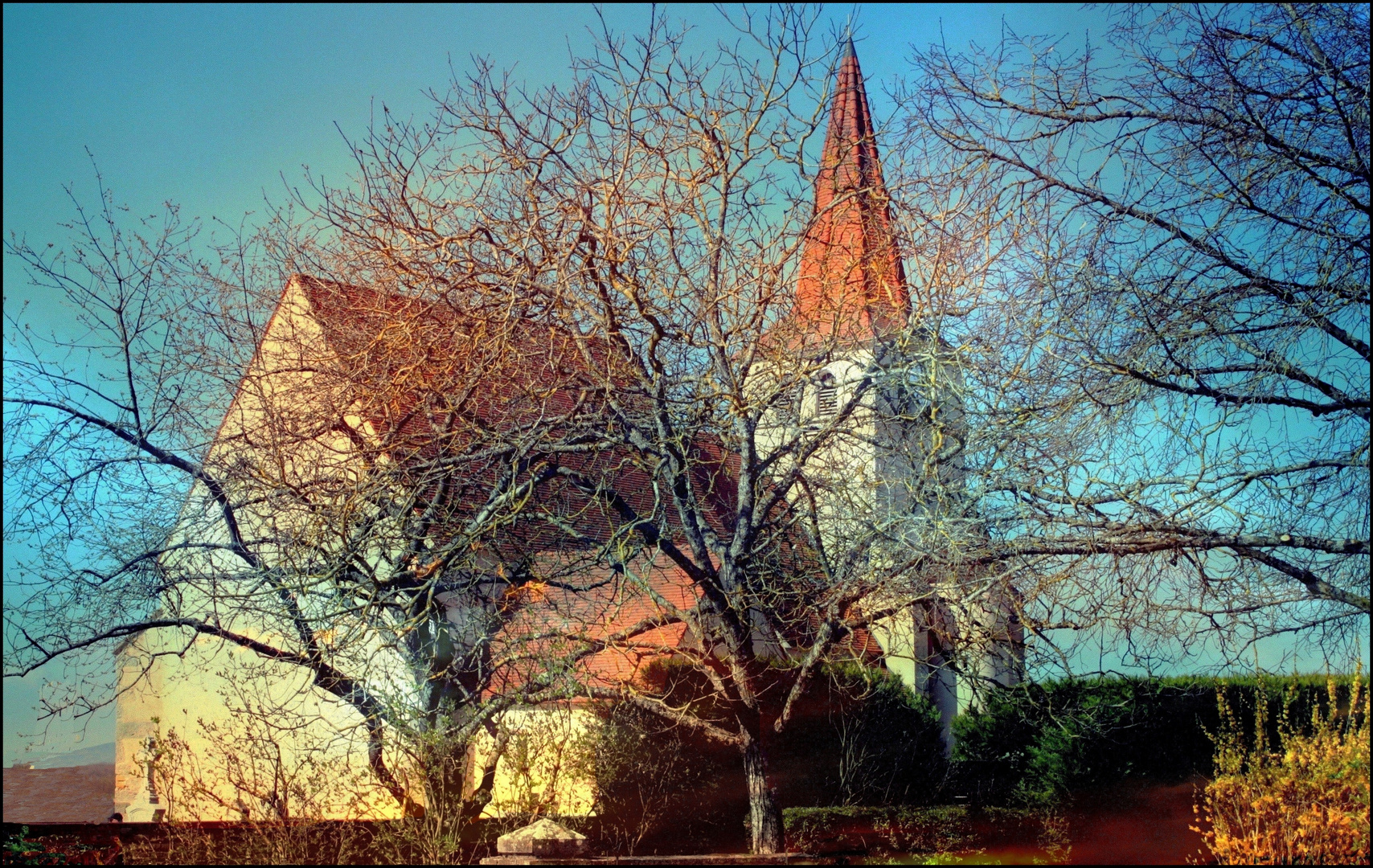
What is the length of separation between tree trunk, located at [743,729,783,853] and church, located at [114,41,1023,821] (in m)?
0.87

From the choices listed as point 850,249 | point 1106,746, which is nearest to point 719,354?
point 850,249

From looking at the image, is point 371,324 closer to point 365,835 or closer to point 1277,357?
point 365,835

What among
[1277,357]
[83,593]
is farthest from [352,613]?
[1277,357]

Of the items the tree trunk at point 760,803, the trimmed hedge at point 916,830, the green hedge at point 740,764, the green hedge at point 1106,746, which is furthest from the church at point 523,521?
the green hedge at point 1106,746

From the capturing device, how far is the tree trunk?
28.4 feet

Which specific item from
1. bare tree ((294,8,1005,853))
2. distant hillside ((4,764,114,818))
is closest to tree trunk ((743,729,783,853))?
bare tree ((294,8,1005,853))

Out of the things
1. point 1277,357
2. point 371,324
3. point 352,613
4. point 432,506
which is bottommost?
point 352,613

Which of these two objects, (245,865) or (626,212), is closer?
(245,865)

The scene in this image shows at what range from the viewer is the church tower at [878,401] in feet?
26.0

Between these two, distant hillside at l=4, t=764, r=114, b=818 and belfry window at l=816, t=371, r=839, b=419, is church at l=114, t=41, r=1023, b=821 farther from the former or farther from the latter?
distant hillside at l=4, t=764, r=114, b=818

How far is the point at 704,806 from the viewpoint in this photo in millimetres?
11117

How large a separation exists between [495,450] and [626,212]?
2228 mm

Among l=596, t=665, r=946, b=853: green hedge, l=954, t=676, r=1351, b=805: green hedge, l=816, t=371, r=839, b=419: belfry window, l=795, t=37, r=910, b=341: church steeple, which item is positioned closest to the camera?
l=795, t=37, r=910, b=341: church steeple

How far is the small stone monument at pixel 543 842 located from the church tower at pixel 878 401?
3.02 metres
